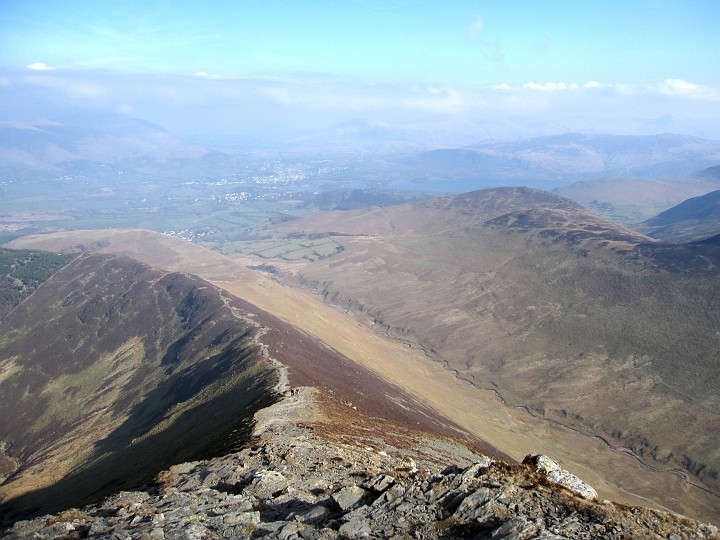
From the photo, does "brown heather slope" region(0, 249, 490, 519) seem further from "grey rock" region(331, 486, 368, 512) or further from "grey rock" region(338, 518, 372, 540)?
"grey rock" region(338, 518, 372, 540)

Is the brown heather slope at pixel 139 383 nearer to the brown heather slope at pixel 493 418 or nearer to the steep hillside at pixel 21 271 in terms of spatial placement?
the steep hillside at pixel 21 271

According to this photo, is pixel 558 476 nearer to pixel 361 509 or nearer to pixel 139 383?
pixel 361 509

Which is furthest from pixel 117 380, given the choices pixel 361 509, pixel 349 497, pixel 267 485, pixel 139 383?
pixel 361 509

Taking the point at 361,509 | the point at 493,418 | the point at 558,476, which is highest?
the point at 361,509

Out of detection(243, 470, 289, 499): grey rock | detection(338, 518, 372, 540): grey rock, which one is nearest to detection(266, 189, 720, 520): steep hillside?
detection(243, 470, 289, 499): grey rock

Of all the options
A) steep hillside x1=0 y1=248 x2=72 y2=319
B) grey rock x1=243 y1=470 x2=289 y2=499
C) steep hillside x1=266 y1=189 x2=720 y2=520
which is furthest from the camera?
steep hillside x1=0 y1=248 x2=72 y2=319
